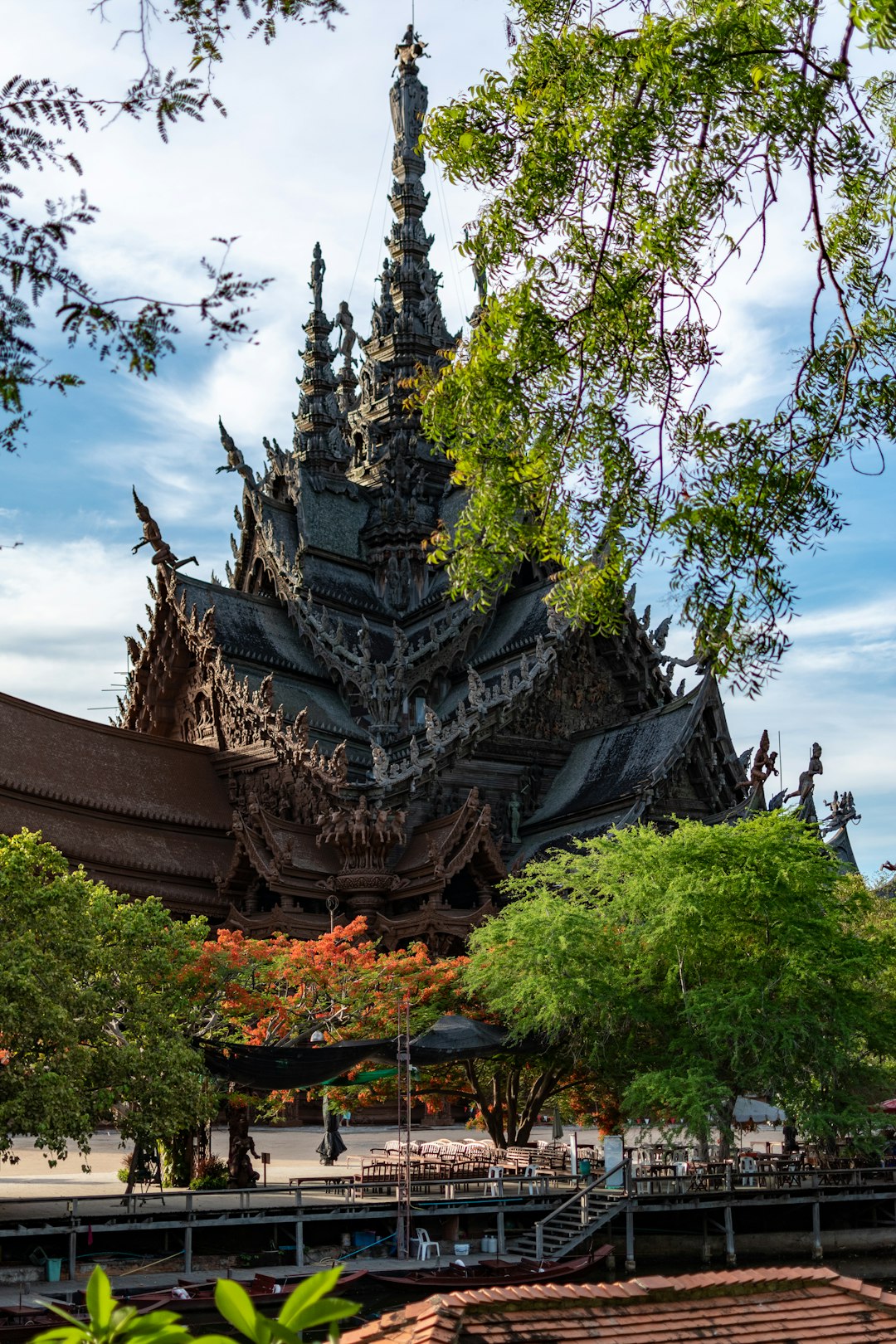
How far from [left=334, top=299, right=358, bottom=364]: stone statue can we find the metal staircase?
98.9ft

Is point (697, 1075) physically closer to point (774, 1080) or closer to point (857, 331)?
point (774, 1080)

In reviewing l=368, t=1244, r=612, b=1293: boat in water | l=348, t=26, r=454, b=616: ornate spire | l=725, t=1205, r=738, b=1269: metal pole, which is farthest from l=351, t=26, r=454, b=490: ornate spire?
l=368, t=1244, r=612, b=1293: boat in water

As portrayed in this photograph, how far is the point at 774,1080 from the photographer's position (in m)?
20.6

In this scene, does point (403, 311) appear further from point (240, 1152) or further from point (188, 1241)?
point (188, 1241)

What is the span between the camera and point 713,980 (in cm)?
2186

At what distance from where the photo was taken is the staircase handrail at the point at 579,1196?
18.9 m

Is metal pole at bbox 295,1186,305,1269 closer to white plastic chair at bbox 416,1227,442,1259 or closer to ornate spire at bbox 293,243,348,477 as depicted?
white plastic chair at bbox 416,1227,442,1259

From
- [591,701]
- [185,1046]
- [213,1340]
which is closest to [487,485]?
[213,1340]

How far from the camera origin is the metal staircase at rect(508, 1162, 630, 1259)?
62.7 feet

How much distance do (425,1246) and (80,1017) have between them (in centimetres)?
530

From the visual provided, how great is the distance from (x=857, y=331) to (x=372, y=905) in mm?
22069

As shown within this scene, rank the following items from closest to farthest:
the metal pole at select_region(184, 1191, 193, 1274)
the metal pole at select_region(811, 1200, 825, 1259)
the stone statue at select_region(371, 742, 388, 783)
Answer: the metal pole at select_region(184, 1191, 193, 1274), the metal pole at select_region(811, 1200, 825, 1259), the stone statue at select_region(371, 742, 388, 783)

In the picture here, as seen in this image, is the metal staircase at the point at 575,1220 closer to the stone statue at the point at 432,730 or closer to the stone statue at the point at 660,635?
the stone statue at the point at 432,730

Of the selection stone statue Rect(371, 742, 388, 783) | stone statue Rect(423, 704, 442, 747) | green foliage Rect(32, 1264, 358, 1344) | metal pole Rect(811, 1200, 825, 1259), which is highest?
stone statue Rect(423, 704, 442, 747)
